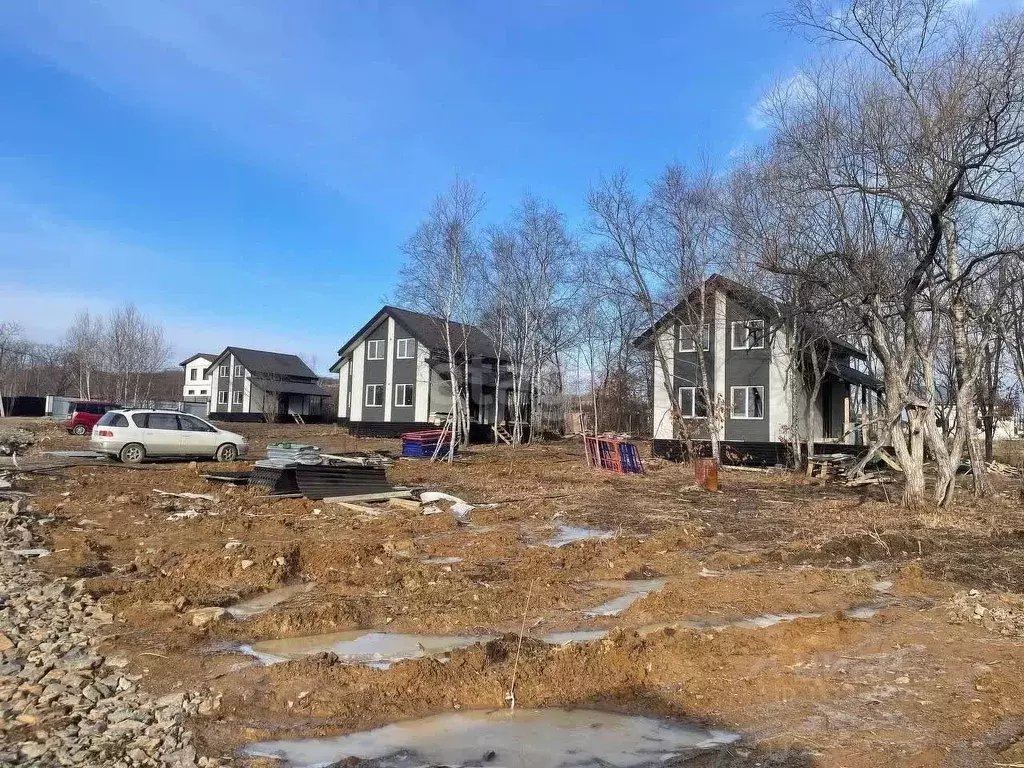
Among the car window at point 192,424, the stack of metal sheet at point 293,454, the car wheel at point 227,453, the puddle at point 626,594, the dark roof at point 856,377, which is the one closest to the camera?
the puddle at point 626,594

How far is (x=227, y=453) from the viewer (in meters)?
20.9

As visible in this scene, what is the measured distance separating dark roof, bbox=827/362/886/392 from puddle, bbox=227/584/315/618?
2466 centimetres

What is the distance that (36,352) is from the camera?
86.1 m

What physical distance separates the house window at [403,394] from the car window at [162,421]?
780 inches

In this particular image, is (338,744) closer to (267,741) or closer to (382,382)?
(267,741)

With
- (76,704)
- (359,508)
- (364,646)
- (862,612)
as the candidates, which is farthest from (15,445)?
(862,612)

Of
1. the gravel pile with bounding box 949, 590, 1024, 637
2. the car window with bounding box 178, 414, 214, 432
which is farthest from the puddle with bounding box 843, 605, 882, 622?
the car window with bounding box 178, 414, 214, 432

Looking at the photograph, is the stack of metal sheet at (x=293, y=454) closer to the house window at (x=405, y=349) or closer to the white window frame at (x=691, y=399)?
the white window frame at (x=691, y=399)

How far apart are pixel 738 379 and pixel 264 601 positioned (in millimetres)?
24453

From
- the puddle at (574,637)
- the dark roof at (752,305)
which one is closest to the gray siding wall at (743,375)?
the dark roof at (752,305)

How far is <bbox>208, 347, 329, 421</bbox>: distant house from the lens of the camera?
5400 centimetres

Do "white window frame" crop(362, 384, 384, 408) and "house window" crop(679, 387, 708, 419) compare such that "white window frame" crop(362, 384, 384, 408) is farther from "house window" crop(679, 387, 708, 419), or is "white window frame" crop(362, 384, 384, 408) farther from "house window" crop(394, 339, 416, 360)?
"house window" crop(679, 387, 708, 419)

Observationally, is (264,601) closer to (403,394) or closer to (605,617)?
(605,617)

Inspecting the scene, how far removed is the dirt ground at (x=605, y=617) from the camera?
4387mm
